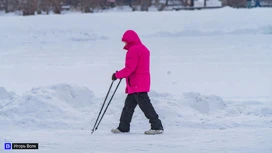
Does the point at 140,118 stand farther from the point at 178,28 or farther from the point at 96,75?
the point at 178,28

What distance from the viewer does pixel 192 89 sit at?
46.0 feet

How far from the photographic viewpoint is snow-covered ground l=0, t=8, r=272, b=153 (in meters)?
7.93

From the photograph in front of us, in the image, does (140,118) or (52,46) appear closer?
(140,118)

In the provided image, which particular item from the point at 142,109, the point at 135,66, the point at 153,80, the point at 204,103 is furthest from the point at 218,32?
the point at 135,66

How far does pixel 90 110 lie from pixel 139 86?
197cm

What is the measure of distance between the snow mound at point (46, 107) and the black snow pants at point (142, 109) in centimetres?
116

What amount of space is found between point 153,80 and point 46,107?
657cm

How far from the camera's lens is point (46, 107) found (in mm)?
9398

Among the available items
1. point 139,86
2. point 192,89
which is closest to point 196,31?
point 192,89

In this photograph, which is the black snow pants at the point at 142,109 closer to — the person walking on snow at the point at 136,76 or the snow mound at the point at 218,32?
the person walking on snow at the point at 136,76

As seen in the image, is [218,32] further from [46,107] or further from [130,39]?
[130,39]

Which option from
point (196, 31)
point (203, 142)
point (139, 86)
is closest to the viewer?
point (203, 142)

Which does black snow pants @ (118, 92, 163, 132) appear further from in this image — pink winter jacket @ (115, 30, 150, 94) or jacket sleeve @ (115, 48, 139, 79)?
jacket sleeve @ (115, 48, 139, 79)

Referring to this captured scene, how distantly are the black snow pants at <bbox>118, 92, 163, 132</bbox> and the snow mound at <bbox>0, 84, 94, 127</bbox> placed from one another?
1.16 metres
